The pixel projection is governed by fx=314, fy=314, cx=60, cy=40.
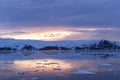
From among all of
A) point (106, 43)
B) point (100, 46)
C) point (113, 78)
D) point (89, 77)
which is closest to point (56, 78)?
point (89, 77)

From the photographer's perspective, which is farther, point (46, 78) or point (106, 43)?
point (106, 43)

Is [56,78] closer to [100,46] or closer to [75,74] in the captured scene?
[75,74]

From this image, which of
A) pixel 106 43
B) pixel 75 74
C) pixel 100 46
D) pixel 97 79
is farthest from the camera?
pixel 106 43

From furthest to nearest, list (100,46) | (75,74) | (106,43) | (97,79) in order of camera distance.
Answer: (106,43), (100,46), (75,74), (97,79)

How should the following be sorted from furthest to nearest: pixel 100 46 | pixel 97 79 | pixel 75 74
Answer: pixel 100 46 < pixel 75 74 < pixel 97 79

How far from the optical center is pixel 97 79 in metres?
12.6

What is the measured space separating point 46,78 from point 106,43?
7182 cm

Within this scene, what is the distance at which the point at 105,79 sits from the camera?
12703 millimetres

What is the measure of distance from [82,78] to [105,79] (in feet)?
3.22

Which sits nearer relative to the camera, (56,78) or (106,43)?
(56,78)

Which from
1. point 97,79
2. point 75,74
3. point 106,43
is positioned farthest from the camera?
point 106,43

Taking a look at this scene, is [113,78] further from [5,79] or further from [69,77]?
[5,79]

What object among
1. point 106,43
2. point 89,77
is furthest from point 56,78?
point 106,43

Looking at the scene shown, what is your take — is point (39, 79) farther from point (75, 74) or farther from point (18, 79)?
point (75, 74)
